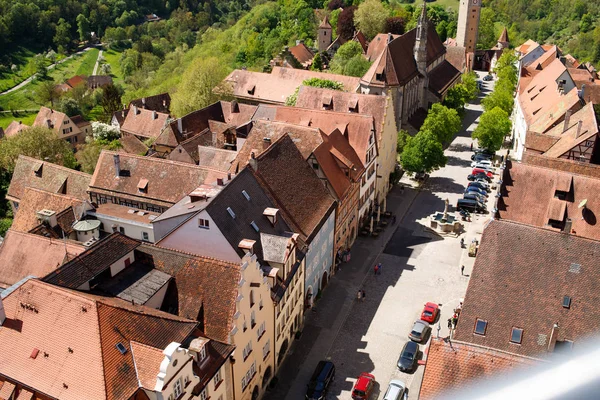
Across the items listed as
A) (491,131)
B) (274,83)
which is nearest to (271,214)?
(491,131)

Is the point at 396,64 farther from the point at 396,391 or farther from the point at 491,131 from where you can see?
the point at 396,391

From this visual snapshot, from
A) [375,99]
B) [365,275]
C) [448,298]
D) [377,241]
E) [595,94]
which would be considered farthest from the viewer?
[595,94]

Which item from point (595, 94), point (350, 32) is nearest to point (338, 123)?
point (595, 94)

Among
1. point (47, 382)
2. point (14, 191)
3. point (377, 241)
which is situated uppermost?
point (47, 382)

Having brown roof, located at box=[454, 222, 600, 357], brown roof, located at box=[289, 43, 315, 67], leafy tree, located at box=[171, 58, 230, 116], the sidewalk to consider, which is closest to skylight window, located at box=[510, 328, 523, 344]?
brown roof, located at box=[454, 222, 600, 357]

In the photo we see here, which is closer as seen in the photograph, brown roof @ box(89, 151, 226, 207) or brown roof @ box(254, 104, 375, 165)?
brown roof @ box(89, 151, 226, 207)

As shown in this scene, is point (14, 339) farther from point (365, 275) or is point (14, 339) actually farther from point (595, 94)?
point (595, 94)

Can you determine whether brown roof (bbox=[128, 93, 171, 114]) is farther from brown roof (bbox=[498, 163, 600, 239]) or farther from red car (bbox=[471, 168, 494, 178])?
brown roof (bbox=[498, 163, 600, 239])
